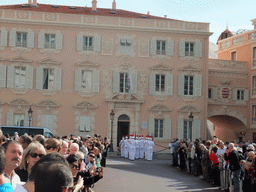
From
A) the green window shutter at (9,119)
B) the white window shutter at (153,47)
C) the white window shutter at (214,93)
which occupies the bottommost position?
the green window shutter at (9,119)

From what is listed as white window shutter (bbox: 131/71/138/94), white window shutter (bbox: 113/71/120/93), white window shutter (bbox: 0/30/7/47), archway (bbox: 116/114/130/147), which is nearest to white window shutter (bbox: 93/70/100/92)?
white window shutter (bbox: 113/71/120/93)

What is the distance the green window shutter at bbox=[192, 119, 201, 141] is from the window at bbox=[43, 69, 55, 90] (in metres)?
11.8

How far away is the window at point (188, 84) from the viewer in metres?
38.6

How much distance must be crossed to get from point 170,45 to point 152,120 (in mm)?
6323

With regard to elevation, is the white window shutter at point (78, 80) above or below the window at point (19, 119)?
above

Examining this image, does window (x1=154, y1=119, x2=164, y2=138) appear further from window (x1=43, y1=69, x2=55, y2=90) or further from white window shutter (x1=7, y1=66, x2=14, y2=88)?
white window shutter (x1=7, y1=66, x2=14, y2=88)

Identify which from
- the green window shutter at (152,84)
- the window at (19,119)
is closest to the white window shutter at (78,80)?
the window at (19,119)

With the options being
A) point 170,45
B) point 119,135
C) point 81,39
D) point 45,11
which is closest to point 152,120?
point 119,135

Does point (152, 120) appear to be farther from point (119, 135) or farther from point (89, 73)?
point (89, 73)

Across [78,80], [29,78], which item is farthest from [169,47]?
[29,78]

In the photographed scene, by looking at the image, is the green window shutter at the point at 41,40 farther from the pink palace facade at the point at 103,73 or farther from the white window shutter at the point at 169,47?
the white window shutter at the point at 169,47

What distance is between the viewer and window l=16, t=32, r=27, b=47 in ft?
121

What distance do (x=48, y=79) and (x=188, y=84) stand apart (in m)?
11.4

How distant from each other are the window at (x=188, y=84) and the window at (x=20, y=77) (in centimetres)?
1296
